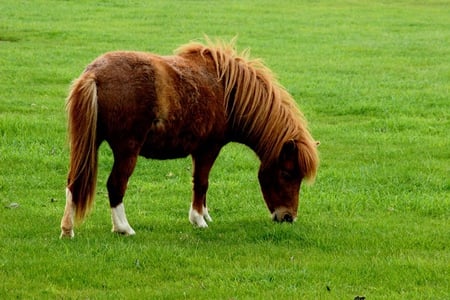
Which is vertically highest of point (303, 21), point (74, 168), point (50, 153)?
point (74, 168)

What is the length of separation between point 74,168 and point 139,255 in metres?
1.03

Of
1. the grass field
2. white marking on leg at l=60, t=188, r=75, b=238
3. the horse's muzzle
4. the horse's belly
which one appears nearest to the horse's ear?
the horse's muzzle

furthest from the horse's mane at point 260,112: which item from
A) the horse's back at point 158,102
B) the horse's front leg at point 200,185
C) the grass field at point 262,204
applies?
the grass field at point 262,204

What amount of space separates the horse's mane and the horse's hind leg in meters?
1.32

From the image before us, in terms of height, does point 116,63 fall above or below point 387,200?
above

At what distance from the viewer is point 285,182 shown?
9008 millimetres

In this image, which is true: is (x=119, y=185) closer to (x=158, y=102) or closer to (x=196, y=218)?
(x=158, y=102)

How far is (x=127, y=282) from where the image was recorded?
6.92 metres

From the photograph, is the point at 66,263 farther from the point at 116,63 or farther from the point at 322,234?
the point at 322,234

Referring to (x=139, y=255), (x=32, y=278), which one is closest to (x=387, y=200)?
(x=139, y=255)

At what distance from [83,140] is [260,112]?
194 centimetres

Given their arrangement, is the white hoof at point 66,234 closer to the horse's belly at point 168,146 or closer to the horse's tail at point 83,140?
the horse's tail at point 83,140

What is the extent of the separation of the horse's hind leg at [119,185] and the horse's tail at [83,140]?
0.71 ft

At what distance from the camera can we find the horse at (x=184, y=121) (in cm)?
795
